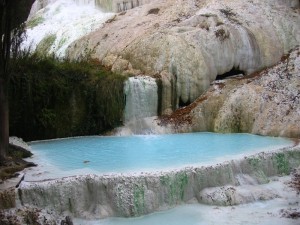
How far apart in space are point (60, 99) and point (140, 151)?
4041 millimetres

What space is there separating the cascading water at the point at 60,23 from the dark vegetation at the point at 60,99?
19.5 feet

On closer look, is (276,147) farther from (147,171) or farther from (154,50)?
(154,50)

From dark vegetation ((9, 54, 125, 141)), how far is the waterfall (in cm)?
26

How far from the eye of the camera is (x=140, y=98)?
1482cm

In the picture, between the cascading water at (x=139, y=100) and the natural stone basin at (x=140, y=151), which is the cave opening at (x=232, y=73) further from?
the natural stone basin at (x=140, y=151)

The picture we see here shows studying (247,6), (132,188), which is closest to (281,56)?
(247,6)

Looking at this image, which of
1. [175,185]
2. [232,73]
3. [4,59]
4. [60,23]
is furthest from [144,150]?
[60,23]

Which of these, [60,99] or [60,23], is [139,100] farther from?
[60,23]

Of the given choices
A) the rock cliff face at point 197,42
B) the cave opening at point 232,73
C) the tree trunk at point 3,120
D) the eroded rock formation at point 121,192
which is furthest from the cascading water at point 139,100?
the eroded rock formation at point 121,192

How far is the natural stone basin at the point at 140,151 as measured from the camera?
8.93m

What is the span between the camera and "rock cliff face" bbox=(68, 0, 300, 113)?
15.9m

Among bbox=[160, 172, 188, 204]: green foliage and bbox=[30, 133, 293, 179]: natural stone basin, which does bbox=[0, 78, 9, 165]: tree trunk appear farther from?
bbox=[160, 172, 188, 204]: green foliage

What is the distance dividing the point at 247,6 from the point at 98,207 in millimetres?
12856

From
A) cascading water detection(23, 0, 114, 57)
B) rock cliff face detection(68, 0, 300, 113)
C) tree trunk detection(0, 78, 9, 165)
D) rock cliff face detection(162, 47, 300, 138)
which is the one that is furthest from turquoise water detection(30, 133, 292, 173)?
cascading water detection(23, 0, 114, 57)
